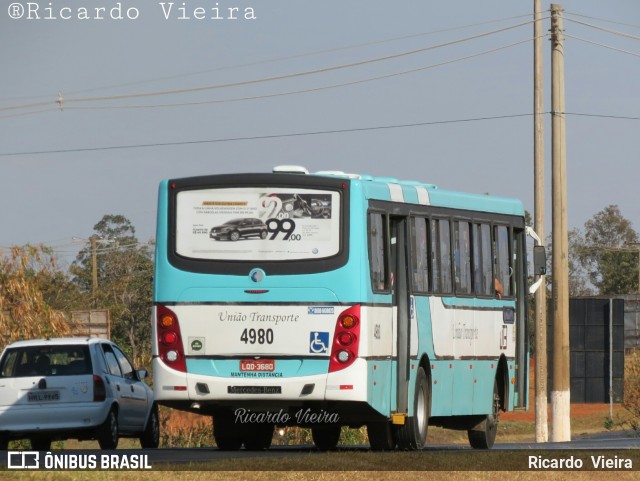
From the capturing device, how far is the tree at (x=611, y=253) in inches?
4774

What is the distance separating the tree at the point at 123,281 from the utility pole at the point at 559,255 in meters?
23.0

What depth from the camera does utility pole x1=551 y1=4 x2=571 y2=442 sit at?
3772cm

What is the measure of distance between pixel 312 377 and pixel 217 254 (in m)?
1.88

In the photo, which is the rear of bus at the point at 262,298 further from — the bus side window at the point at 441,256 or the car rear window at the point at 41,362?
the car rear window at the point at 41,362

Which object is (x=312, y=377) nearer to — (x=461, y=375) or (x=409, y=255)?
(x=409, y=255)

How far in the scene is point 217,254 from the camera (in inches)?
785

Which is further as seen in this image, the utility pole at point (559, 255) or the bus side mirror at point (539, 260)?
the utility pole at point (559, 255)

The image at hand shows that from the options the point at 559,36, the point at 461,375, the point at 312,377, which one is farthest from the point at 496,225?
the point at 559,36

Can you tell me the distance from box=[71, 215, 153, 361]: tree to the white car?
112 feet

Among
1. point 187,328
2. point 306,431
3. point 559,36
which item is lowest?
point 306,431

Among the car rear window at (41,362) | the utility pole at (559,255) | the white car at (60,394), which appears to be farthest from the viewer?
the utility pole at (559,255)

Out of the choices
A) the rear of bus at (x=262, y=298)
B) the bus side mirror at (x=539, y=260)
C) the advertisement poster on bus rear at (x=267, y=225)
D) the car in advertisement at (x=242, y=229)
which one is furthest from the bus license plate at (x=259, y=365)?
the bus side mirror at (x=539, y=260)

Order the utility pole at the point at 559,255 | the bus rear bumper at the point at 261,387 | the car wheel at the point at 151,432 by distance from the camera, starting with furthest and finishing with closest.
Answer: the utility pole at the point at 559,255 < the car wheel at the point at 151,432 < the bus rear bumper at the point at 261,387

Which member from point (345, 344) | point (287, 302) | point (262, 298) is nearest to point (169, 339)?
point (262, 298)
